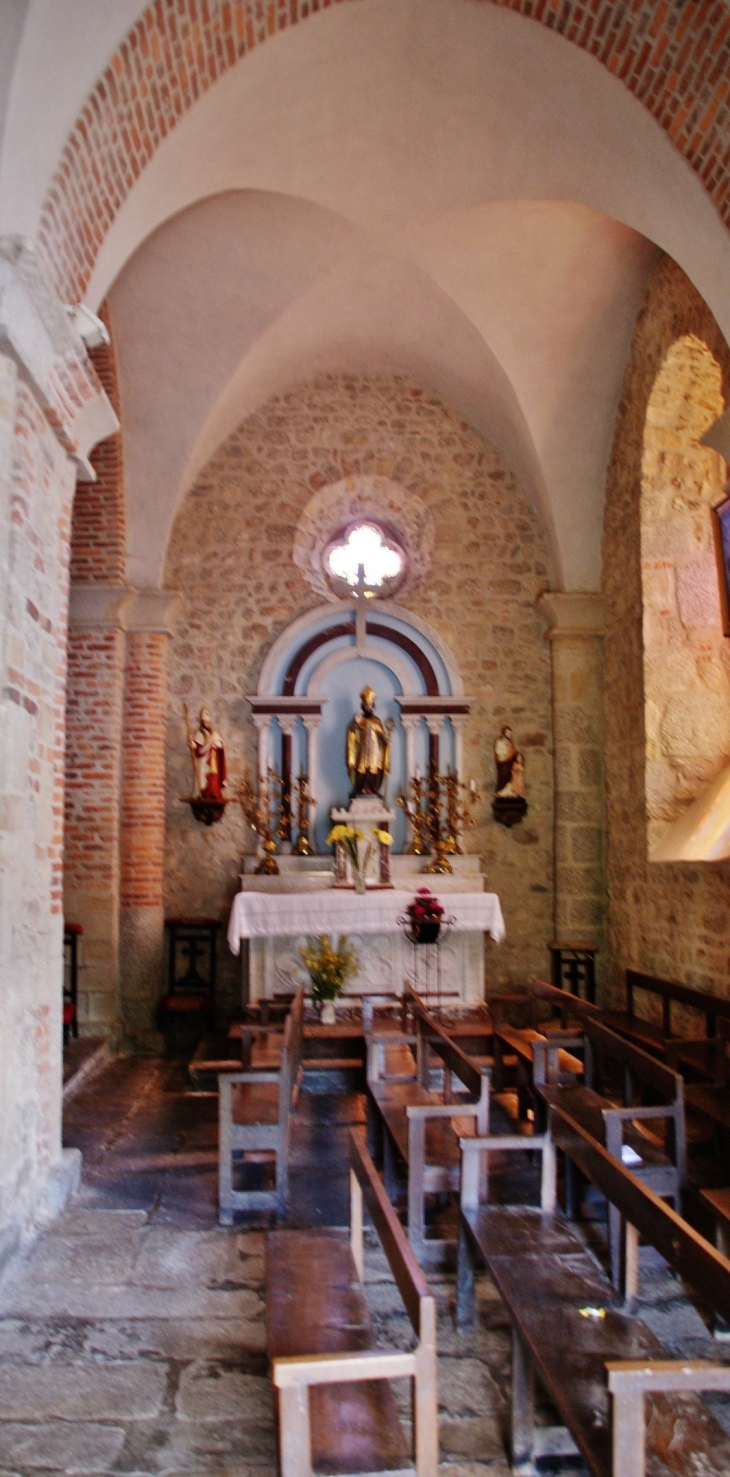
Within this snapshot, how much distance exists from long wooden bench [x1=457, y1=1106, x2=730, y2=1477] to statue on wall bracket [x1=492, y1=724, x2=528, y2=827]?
586 cm

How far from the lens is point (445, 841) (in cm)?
944

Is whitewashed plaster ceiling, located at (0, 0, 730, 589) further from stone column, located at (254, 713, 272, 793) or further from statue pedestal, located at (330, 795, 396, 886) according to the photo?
statue pedestal, located at (330, 795, 396, 886)

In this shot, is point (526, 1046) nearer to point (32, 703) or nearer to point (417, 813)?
point (32, 703)

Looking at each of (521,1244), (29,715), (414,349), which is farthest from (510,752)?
(521,1244)

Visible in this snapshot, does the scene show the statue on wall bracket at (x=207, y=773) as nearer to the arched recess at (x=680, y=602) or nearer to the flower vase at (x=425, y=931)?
the flower vase at (x=425, y=931)

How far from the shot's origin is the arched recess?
315 inches

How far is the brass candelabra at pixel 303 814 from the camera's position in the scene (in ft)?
31.3

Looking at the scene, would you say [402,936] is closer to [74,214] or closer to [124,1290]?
[124,1290]

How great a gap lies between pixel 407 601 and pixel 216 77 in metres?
5.26

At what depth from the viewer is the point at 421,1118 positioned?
3.95 m

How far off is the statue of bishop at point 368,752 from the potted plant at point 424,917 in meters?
1.68

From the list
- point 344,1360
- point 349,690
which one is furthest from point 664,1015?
point 344,1360

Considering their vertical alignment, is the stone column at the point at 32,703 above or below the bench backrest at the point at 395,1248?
above

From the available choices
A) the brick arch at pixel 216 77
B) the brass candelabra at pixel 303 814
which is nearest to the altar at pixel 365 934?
the brass candelabra at pixel 303 814
